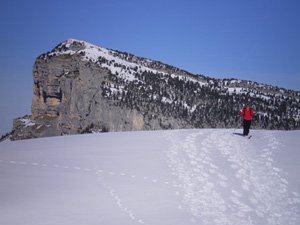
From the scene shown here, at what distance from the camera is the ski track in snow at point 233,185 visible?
706 cm

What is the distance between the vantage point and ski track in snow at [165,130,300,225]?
706 cm

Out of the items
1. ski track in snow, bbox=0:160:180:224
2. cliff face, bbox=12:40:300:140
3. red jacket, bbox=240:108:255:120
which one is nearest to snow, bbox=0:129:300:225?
ski track in snow, bbox=0:160:180:224

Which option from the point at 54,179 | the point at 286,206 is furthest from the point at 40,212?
the point at 286,206

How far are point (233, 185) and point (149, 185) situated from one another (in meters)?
2.28

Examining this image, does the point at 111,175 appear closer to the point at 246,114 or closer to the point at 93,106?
the point at 246,114

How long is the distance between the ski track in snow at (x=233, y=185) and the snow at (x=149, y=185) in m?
0.02

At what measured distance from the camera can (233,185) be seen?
912 centimetres

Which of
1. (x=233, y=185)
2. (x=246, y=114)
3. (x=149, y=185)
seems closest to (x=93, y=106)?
(x=246, y=114)

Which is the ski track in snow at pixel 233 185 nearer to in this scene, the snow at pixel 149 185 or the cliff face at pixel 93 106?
the snow at pixel 149 185

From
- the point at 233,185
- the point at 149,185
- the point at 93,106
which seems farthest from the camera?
the point at 93,106

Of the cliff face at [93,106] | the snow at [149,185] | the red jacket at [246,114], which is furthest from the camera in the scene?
the cliff face at [93,106]

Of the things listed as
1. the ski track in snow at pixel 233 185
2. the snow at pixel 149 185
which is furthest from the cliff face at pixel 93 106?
the ski track in snow at pixel 233 185

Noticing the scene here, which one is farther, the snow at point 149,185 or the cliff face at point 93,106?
the cliff face at point 93,106

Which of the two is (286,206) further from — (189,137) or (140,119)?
(140,119)
